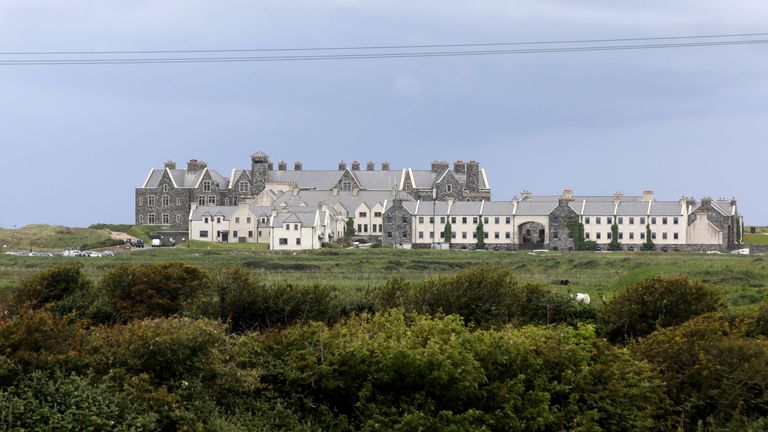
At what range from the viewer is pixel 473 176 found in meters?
125

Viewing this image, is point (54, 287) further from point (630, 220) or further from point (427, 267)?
point (630, 220)

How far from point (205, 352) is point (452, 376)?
16.9ft

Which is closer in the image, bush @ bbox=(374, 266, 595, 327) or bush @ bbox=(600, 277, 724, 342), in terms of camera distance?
bush @ bbox=(600, 277, 724, 342)

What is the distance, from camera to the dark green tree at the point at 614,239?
9912 cm

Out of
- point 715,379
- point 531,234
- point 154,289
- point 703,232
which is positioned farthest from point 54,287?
point 703,232

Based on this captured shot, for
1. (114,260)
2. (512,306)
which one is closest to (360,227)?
(114,260)

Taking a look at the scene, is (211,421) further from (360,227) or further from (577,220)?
(360,227)

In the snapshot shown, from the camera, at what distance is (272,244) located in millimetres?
97188

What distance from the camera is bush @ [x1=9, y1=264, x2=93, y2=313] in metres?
31.8

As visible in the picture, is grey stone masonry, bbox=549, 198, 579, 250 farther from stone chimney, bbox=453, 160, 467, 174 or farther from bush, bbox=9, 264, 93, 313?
bush, bbox=9, 264, 93, 313

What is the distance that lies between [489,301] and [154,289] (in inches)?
386

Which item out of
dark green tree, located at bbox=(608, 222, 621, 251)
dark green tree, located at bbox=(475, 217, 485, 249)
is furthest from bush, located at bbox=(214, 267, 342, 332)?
dark green tree, located at bbox=(608, 222, 621, 251)

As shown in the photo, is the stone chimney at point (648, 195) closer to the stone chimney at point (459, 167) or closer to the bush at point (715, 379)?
the stone chimney at point (459, 167)

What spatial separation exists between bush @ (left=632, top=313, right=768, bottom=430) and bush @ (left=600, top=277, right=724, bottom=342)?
493 cm
